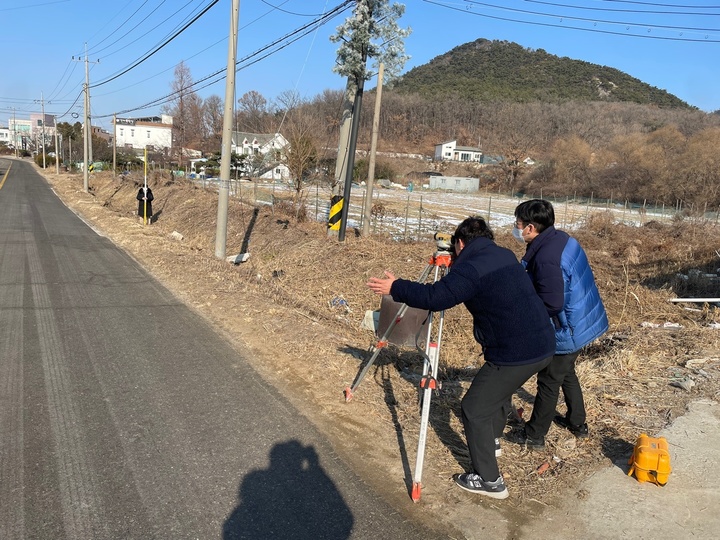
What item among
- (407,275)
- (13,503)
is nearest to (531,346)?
(13,503)

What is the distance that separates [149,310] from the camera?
7.52 m

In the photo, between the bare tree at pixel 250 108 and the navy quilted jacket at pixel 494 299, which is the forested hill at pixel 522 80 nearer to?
the bare tree at pixel 250 108

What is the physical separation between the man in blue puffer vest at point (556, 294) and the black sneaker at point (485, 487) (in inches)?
29.9

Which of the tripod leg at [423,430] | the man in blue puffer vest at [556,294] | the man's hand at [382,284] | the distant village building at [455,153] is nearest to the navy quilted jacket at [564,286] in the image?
the man in blue puffer vest at [556,294]

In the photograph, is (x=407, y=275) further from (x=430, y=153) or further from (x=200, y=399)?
(x=430, y=153)

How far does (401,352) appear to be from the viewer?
6703 millimetres

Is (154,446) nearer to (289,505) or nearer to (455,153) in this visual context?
(289,505)

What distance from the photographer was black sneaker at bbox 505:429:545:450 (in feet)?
13.1

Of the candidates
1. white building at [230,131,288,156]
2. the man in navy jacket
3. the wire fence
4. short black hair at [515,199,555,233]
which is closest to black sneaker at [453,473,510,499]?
the man in navy jacket

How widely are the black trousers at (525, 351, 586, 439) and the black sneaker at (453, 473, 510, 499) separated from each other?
0.73 metres

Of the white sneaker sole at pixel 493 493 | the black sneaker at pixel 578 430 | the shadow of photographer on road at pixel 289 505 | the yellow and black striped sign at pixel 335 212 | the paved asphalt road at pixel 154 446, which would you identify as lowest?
the paved asphalt road at pixel 154 446

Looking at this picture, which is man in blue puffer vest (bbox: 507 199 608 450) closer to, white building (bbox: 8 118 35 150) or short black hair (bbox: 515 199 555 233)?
short black hair (bbox: 515 199 555 233)

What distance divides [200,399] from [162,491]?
1416 millimetres

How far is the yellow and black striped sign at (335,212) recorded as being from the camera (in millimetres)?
12750
